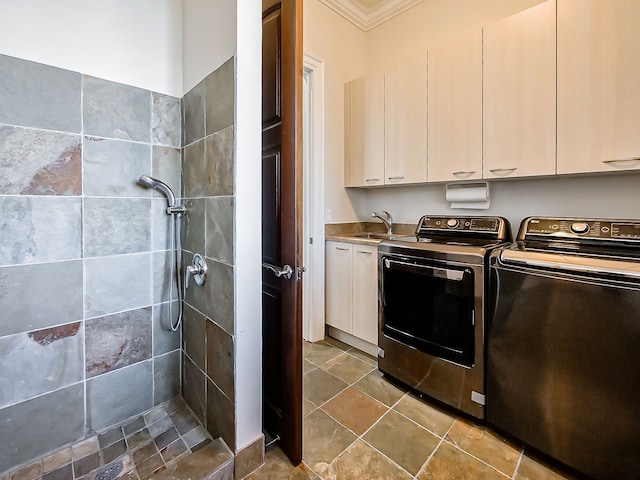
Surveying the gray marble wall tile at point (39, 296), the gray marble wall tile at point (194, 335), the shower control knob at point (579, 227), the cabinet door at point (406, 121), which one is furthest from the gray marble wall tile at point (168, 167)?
the shower control knob at point (579, 227)

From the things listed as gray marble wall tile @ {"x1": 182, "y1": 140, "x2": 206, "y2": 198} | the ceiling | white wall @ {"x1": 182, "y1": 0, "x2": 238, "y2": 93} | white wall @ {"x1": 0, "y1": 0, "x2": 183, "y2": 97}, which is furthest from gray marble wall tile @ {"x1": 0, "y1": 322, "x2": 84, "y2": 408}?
the ceiling

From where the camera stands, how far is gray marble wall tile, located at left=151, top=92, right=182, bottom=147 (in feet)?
5.28

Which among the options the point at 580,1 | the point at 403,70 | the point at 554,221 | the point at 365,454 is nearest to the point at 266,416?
the point at 365,454

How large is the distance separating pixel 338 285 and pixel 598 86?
205cm

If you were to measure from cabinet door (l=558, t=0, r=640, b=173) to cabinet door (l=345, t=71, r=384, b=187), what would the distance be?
122 cm

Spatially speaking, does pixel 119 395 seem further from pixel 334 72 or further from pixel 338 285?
pixel 334 72

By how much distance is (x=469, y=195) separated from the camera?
223 cm

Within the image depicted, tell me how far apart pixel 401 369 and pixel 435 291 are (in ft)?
1.99

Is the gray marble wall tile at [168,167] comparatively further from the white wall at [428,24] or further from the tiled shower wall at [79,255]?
the white wall at [428,24]

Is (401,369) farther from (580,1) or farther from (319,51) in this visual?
(319,51)

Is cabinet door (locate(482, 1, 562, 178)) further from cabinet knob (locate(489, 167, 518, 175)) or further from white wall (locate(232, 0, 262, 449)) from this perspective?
white wall (locate(232, 0, 262, 449))

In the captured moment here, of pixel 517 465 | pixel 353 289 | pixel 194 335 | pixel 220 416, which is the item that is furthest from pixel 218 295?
pixel 517 465

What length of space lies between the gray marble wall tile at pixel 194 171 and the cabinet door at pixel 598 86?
1.96 metres

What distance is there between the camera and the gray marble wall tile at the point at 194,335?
1506 mm
